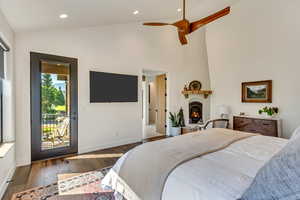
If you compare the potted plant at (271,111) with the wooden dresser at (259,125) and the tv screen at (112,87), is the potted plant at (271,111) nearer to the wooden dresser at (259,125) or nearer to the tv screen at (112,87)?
the wooden dresser at (259,125)

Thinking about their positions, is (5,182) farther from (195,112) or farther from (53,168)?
(195,112)

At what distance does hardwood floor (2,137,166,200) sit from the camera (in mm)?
2734

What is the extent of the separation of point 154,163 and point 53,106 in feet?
10.7

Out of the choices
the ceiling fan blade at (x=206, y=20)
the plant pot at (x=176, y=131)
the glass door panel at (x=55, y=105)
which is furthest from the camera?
the plant pot at (x=176, y=131)

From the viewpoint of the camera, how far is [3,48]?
2.88 meters

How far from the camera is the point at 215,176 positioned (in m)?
1.30

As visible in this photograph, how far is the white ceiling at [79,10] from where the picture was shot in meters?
2.53

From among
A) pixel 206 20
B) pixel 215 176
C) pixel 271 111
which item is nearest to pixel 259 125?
pixel 271 111

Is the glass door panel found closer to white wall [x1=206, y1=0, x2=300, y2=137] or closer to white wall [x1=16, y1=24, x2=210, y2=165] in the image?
white wall [x1=16, y1=24, x2=210, y2=165]

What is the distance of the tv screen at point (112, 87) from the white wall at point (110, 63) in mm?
149

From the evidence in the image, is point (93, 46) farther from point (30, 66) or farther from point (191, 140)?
point (191, 140)

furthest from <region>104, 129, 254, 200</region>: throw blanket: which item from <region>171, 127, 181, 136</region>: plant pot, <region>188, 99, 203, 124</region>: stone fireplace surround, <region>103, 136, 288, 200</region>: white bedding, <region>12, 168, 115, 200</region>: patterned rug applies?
<region>188, 99, 203, 124</region>: stone fireplace surround

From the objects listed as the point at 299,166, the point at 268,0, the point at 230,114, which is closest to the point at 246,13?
the point at 268,0

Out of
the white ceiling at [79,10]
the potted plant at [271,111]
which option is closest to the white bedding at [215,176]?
the white ceiling at [79,10]
